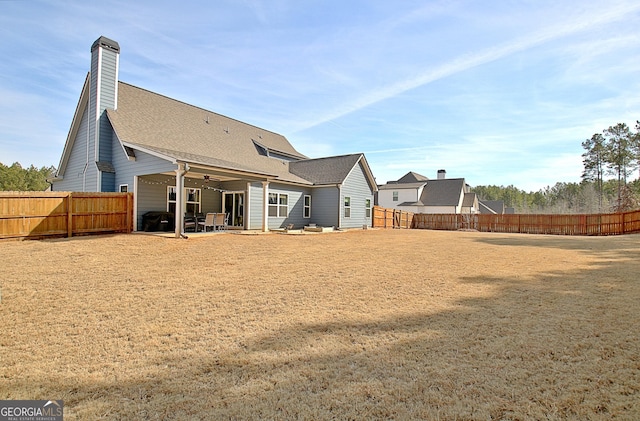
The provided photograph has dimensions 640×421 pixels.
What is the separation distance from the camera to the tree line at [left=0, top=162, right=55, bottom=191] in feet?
164

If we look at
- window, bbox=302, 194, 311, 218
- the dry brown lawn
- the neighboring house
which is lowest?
the dry brown lawn

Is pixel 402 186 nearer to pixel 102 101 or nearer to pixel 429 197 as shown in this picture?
pixel 429 197

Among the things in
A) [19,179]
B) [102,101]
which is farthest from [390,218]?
[19,179]

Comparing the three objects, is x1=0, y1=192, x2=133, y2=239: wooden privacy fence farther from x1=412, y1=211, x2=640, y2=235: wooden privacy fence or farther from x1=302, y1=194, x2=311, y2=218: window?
x1=412, y1=211, x2=640, y2=235: wooden privacy fence

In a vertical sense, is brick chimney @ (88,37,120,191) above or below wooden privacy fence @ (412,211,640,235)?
above

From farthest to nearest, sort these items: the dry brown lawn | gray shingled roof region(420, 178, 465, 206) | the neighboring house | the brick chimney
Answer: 1. the neighboring house
2. gray shingled roof region(420, 178, 465, 206)
3. the brick chimney
4. the dry brown lawn

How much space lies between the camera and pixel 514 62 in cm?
1260

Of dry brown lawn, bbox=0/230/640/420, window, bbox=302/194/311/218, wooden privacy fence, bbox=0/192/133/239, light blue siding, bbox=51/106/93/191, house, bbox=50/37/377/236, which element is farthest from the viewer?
window, bbox=302/194/311/218

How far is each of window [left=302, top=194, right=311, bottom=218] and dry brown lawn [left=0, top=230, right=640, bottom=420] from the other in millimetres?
13135

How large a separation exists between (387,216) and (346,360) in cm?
2397

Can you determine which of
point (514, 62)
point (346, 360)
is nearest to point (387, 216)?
point (514, 62)

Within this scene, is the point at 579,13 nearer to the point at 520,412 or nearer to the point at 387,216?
the point at 520,412

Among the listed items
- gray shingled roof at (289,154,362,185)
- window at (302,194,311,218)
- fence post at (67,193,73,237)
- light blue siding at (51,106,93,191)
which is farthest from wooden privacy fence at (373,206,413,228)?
fence post at (67,193,73,237)

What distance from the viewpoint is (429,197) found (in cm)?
3859
